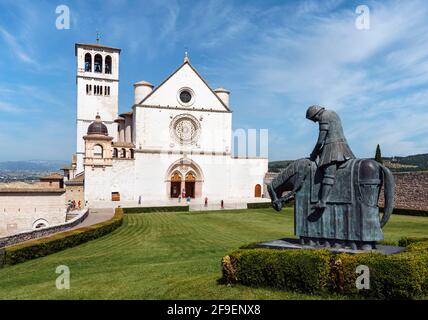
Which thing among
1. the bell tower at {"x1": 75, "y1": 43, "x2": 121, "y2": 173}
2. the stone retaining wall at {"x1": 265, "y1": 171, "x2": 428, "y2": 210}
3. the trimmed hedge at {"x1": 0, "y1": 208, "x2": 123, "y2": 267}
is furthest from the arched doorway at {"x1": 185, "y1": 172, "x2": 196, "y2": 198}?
the trimmed hedge at {"x1": 0, "y1": 208, "x2": 123, "y2": 267}

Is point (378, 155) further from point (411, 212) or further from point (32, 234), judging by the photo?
point (32, 234)

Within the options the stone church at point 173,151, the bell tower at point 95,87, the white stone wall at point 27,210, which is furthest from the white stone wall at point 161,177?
the bell tower at point 95,87

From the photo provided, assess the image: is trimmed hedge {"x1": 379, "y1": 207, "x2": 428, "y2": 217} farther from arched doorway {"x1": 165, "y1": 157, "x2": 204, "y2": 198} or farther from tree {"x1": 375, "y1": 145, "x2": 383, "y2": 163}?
arched doorway {"x1": 165, "y1": 157, "x2": 204, "y2": 198}

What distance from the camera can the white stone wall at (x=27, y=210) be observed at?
1233 inches

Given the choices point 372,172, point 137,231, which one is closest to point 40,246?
point 137,231

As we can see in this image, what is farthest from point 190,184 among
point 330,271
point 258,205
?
point 330,271

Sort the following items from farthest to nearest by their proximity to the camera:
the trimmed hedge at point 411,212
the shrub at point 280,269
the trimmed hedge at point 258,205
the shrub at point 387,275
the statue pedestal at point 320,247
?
1. the trimmed hedge at point 258,205
2. the trimmed hedge at point 411,212
3. the statue pedestal at point 320,247
4. the shrub at point 280,269
5. the shrub at point 387,275

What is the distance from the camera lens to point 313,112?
33.4 feet

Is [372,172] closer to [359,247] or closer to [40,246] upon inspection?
[359,247]

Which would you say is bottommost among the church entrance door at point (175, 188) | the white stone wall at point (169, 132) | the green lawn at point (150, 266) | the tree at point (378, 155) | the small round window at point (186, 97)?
the green lawn at point (150, 266)

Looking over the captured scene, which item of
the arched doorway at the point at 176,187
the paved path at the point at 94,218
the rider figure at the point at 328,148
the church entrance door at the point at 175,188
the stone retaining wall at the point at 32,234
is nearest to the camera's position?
the rider figure at the point at 328,148

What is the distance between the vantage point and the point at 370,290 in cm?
758

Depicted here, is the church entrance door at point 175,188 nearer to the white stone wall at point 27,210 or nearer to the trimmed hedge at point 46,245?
the white stone wall at point 27,210

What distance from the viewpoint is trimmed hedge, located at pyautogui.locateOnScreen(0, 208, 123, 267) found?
48.3 feet
